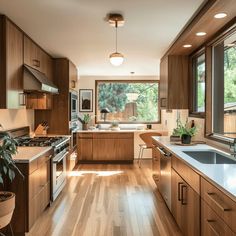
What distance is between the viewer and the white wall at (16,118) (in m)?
4.13

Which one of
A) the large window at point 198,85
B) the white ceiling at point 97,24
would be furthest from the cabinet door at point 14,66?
the large window at point 198,85

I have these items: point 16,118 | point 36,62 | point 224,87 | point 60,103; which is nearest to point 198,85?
point 224,87

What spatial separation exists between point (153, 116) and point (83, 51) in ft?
12.0

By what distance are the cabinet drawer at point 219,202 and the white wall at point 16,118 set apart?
9.91ft

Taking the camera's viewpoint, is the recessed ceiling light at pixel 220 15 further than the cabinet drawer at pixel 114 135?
No

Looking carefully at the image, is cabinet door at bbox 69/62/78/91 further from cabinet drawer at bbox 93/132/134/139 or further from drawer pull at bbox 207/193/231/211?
drawer pull at bbox 207/193/231/211

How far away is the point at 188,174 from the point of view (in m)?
2.58

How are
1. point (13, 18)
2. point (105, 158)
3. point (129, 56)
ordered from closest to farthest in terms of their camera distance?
point (13, 18), point (129, 56), point (105, 158)

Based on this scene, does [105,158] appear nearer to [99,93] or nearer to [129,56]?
[99,93]

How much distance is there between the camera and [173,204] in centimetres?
330

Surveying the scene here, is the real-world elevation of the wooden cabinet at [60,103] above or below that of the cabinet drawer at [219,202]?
above

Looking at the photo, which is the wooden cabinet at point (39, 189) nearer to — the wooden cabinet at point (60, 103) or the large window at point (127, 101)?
the wooden cabinet at point (60, 103)

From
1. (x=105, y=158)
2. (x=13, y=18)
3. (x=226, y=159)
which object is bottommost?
(x=105, y=158)

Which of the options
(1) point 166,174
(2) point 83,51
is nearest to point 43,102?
(2) point 83,51
